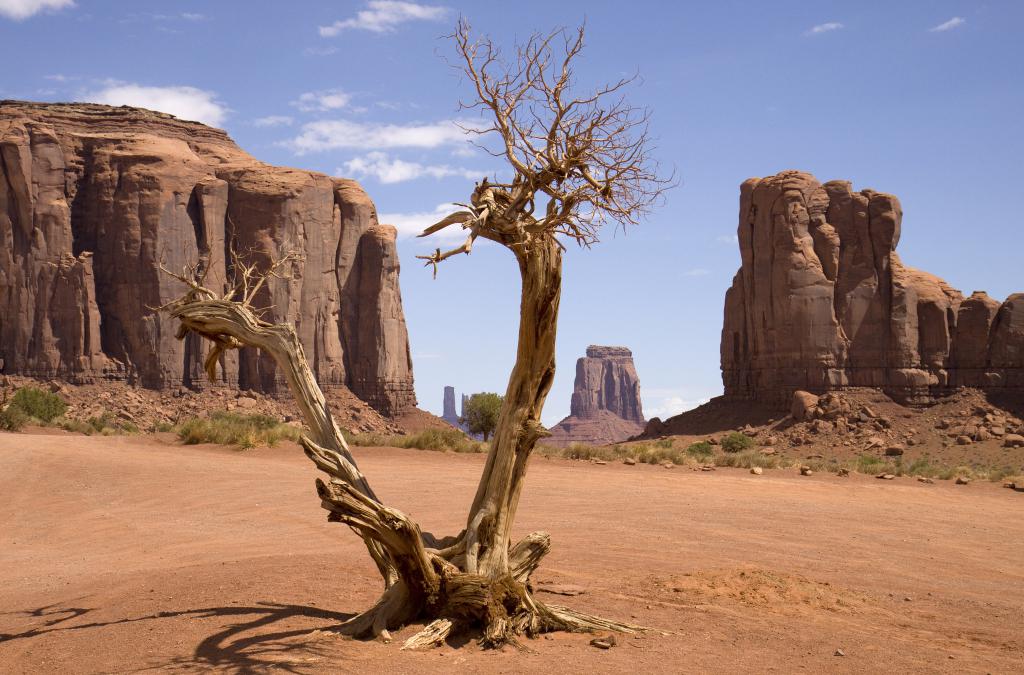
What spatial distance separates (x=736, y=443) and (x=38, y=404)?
2980cm

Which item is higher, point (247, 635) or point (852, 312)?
point (852, 312)

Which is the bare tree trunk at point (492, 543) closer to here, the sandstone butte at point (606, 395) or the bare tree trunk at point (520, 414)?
the bare tree trunk at point (520, 414)

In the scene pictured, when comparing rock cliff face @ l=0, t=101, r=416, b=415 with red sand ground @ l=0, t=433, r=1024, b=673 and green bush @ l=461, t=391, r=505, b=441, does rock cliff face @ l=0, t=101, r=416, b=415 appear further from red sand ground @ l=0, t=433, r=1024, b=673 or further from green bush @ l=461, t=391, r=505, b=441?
red sand ground @ l=0, t=433, r=1024, b=673

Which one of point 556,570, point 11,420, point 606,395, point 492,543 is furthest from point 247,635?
point 606,395

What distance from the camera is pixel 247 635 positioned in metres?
7.76

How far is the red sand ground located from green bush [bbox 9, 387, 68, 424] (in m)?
19.5

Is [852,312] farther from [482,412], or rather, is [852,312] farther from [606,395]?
[606,395]

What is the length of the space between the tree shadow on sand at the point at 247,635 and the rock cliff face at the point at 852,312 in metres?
43.0

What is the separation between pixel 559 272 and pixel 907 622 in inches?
194

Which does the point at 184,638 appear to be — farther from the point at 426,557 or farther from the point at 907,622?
the point at 907,622

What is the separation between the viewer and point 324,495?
7.03 metres

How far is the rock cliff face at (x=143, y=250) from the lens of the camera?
5144cm

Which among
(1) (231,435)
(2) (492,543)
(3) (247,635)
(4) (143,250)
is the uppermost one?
(4) (143,250)

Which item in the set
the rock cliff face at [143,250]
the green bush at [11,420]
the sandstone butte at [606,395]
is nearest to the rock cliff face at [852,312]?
the rock cliff face at [143,250]
